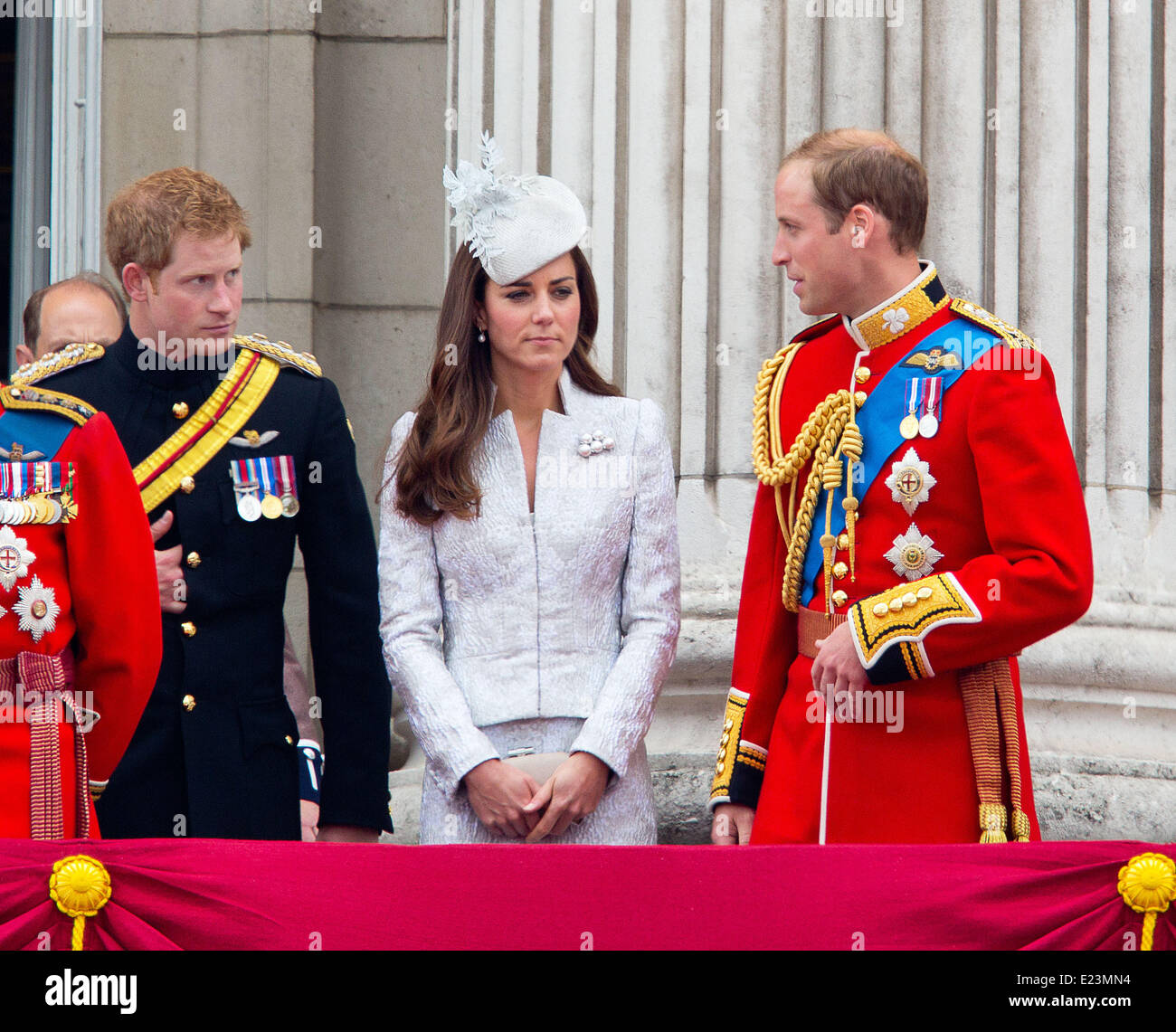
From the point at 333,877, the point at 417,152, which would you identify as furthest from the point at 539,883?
the point at 417,152

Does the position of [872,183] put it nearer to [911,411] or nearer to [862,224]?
[862,224]

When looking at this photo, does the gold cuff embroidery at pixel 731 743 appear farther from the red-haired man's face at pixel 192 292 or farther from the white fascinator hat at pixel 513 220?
the red-haired man's face at pixel 192 292

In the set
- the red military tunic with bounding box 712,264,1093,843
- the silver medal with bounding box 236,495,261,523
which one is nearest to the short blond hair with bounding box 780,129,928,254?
the red military tunic with bounding box 712,264,1093,843

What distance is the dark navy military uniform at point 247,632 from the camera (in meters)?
3.79

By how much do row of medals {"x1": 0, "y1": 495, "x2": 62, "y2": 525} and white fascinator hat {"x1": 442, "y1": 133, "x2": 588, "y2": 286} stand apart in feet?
3.37

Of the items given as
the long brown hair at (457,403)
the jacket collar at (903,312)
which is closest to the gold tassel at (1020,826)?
the jacket collar at (903,312)

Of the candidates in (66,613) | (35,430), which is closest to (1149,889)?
(66,613)

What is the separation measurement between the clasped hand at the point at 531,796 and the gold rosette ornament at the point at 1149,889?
1058 millimetres

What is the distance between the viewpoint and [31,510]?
10.9 ft

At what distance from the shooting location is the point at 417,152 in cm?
704

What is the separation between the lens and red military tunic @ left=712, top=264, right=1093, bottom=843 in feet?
10.8

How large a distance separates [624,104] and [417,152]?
1895mm

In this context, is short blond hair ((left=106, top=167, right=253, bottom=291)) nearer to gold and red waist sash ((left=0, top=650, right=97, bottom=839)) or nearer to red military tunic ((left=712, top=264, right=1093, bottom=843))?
gold and red waist sash ((left=0, top=650, right=97, bottom=839))
